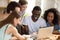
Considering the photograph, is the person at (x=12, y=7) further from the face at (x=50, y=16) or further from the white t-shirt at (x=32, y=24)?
the face at (x=50, y=16)

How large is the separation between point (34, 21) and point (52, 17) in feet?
1.08

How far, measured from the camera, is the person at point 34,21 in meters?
2.45

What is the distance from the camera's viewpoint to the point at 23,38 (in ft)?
6.36

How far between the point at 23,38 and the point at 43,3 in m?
0.76

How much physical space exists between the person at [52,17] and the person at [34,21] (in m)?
0.14

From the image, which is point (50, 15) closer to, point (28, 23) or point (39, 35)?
point (28, 23)

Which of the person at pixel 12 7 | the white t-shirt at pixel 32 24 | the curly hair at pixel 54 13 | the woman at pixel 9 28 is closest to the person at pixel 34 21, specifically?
the white t-shirt at pixel 32 24

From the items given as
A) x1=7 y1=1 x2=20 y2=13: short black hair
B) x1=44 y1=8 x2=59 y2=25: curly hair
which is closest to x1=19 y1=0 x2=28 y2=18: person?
x1=7 y1=1 x2=20 y2=13: short black hair

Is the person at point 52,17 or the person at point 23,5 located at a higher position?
the person at point 23,5

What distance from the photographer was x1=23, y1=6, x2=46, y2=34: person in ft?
8.05

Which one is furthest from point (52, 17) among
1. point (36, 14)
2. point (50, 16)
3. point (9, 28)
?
point (9, 28)

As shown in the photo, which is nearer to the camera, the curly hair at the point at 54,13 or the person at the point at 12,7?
the person at the point at 12,7

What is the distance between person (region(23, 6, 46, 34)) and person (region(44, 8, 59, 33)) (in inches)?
5.7

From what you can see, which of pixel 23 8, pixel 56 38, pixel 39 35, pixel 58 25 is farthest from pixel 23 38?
pixel 58 25
